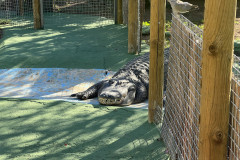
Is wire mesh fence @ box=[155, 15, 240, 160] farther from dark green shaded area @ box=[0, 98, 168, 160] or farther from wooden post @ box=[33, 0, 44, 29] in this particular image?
wooden post @ box=[33, 0, 44, 29]

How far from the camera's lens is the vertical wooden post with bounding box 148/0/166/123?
4086 millimetres

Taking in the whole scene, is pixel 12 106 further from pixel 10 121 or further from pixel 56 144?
pixel 56 144

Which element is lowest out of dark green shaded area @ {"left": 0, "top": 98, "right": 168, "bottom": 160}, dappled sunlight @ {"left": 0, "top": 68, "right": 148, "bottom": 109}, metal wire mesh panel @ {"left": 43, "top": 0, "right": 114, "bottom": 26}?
dark green shaded area @ {"left": 0, "top": 98, "right": 168, "bottom": 160}

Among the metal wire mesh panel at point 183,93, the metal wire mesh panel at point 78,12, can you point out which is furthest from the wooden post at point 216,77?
the metal wire mesh panel at point 78,12

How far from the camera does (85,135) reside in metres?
3.96

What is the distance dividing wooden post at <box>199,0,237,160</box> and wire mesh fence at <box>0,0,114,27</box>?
841cm

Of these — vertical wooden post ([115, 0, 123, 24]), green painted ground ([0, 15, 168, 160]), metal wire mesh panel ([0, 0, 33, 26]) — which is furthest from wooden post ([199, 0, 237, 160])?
metal wire mesh panel ([0, 0, 33, 26])

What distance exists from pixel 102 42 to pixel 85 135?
14.9ft

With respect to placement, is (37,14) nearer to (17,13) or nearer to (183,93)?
(17,13)

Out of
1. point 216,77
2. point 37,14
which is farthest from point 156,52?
point 37,14

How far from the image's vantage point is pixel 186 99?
2914mm

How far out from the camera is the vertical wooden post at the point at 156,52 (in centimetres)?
409

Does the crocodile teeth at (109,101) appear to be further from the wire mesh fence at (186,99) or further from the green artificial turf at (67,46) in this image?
the green artificial turf at (67,46)

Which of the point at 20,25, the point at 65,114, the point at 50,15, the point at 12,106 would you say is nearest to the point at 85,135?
the point at 65,114
